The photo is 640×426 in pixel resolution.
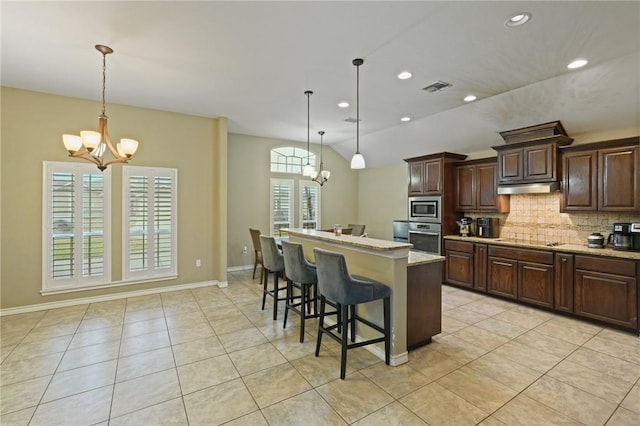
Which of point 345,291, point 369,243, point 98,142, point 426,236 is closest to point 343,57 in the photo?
point 369,243

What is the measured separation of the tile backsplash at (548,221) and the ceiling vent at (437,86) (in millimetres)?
2449

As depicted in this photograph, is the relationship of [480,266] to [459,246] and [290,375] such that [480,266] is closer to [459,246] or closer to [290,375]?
[459,246]

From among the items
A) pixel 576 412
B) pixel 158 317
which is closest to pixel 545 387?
pixel 576 412

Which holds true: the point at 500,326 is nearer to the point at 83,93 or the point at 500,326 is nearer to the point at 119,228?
the point at 119,228

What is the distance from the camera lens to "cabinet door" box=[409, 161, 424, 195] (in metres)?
5.88

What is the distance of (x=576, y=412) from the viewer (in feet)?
6.92

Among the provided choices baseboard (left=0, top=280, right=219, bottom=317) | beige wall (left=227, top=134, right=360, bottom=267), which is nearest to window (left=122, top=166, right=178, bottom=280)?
baseboard (left=0, top=280, right=219, bottom=317)

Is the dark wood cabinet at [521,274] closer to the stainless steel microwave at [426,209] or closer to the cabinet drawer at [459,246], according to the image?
the cabinet drawer at [459,246]

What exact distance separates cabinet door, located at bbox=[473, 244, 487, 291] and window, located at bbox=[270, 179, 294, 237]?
13.4 ft

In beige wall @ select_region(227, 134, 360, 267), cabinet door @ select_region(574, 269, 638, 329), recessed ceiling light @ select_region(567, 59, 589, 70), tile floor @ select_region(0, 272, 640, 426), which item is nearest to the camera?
tile floor @ select_region(0, 272, 640, 426)

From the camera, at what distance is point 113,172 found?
4.61 meters

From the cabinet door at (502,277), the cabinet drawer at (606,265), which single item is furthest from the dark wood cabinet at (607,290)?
the cabinet door at (502,277)

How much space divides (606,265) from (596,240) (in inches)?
20.6

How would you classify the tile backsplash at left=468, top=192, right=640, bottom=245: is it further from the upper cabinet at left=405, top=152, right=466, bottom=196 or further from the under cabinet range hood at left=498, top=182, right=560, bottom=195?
the upper cabinet at left=405, top=152, right=466, bottom=196
